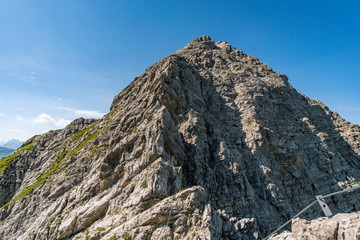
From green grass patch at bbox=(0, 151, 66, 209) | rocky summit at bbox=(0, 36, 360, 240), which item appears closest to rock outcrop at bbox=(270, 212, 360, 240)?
rocky summit at bbox=(0, 36, 360, 240)

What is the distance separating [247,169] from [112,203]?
36.4 metres

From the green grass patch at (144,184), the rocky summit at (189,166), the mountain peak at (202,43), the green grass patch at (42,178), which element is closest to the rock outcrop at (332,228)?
the rocky summit at (189,166)

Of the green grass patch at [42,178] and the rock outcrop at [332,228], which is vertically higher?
the green grass patch at [42,178]

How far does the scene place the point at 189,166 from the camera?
147 ft

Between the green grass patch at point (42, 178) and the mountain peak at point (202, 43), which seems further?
the mountain peak at point (202, 43)

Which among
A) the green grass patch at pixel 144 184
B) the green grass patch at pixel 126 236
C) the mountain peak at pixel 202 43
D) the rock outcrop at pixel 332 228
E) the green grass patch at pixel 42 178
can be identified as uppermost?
the mountain peak at pixel 202 43

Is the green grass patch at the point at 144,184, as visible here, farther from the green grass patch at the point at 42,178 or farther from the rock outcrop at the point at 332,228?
the green grass patch at the point at 42,178

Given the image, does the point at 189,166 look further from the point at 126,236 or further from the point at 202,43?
the point at 202,43

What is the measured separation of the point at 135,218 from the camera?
89.5 feet

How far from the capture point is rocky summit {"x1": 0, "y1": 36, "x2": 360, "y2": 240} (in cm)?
3009

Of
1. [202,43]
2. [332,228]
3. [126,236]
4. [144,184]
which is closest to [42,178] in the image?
[144,184]

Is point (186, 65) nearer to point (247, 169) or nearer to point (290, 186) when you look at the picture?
point (247, 169)

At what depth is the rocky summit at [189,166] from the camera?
30094 mm

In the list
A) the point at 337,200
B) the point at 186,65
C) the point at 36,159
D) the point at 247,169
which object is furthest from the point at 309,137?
the point at 36,159
